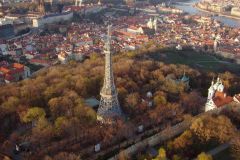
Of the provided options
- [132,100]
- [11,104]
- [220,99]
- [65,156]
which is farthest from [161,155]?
[11,104]

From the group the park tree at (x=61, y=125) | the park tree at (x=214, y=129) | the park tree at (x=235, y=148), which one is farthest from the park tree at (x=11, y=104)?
the park tree at (x=235, y=148)

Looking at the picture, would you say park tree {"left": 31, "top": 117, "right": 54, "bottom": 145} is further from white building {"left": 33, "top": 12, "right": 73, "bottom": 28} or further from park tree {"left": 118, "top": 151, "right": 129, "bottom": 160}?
white building {"left": 33, "top": 12, "right": 73, "bottom": 28}

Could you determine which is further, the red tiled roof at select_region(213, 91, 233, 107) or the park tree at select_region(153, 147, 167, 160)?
the red tiled roof at select_region(213, 91, 233, 107)

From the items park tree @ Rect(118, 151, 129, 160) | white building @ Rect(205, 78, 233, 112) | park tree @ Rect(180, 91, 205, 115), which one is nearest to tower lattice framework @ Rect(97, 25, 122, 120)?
park tree @ Rect(118, 151, 129, 160)

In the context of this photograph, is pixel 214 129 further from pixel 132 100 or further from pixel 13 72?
pixel 13 72

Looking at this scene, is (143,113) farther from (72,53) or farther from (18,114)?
(72,53)

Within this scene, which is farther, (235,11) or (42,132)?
(235,11)

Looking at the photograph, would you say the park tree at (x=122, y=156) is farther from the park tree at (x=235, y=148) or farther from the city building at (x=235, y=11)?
the city building at (x=235, y=11)

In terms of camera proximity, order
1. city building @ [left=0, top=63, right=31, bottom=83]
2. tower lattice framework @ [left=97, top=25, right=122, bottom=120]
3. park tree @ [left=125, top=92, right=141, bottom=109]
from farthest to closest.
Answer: city building @ [left=0, top=63, right=31, bottom=83] < park tree @ [left=125, top=92, right=141, bottom=109] < tower lattice framework @ [left=97, top=25, right=122, bottom=120]
